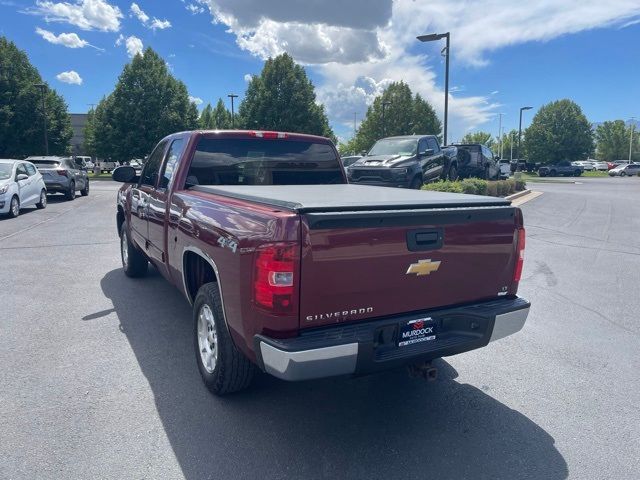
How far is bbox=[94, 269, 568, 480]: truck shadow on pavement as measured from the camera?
2.98 metres

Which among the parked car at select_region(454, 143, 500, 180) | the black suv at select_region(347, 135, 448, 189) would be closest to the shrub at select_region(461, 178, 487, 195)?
the black suv at select_region(347, 135, 448, 189)

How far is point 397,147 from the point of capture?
14852mm

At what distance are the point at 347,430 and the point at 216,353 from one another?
3.45 feet

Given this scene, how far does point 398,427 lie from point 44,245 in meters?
8.98

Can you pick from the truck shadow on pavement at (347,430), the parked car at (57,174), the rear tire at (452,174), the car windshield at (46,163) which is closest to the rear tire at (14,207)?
the parked car at (57,174)

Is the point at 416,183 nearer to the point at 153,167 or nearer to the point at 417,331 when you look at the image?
the point at 153,167

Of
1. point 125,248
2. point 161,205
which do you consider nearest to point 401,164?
point 125,248

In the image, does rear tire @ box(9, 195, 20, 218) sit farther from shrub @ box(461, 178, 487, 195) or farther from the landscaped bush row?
shrub @ box(461, 178, 487, 195)

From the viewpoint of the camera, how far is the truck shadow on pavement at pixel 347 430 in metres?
2.98

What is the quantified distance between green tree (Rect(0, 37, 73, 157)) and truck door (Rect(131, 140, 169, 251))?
37.7 meters

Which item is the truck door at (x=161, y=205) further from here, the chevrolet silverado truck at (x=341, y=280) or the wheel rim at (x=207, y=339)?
the wheel rim at (x=207, y=339)

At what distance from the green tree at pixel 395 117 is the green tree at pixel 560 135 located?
19580mm

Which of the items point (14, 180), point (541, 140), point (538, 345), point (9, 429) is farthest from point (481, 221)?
point (541, 140)

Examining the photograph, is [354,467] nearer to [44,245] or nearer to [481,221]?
[481,221]
